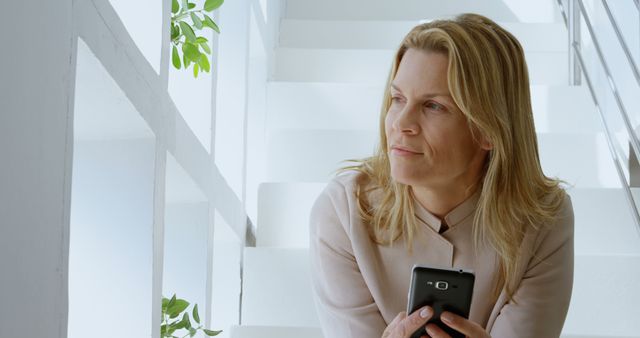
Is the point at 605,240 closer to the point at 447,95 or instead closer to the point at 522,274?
the point at 522,274

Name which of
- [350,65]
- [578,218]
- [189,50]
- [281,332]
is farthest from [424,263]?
[350,65]

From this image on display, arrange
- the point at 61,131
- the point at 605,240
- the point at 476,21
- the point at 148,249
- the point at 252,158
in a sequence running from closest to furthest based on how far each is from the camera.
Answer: the point at 61,131, the point at 148,249, the point at 476,21, the point at 605,240, the point at 252,158

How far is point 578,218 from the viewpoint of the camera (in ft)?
9.38

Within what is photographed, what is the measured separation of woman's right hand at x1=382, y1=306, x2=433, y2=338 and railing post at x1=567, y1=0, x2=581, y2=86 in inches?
83.2

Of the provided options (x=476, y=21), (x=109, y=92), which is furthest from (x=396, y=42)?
(x=109, y=92)

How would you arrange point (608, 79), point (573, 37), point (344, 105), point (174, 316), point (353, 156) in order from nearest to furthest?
point (174, 316) → point (608, 79) → point (353, 156) → point (344, 105) → point (573, 37)

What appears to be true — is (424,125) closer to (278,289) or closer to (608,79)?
(278,289)

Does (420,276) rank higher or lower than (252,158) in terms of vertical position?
lower

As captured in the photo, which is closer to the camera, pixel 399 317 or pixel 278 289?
pixel 399 317

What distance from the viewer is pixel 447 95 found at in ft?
5.18

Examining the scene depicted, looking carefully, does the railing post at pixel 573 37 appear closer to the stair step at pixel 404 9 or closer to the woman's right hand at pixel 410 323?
the stair step at pixel 404 9

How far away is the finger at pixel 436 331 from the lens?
4.96ft

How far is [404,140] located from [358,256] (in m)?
0.24

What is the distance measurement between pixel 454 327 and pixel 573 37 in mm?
2174
